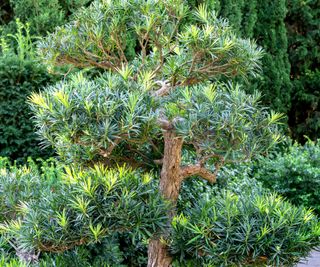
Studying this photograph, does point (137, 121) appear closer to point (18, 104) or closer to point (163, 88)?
point (163, 88)

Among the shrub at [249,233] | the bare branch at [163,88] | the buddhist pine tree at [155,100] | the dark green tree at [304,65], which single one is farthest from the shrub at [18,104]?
the dark green tree at [304,65]

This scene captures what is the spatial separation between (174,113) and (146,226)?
548 millimetres

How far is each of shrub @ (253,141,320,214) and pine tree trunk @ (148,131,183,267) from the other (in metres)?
4.09

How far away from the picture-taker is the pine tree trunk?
125 inches

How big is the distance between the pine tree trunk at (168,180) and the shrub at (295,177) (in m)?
4.09

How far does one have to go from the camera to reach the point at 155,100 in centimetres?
296

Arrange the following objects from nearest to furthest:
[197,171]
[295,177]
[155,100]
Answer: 1. [155,100]
2. [197,171]
3. [295,177]

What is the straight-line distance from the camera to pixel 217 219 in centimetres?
295

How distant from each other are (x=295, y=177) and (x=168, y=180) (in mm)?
4444

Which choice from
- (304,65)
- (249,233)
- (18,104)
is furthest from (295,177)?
(249,233)

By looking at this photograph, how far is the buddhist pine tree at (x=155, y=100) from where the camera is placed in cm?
280

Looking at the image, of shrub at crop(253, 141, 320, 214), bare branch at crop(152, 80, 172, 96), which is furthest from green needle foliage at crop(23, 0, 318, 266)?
shrub at crop(253, 141, 320, 214)

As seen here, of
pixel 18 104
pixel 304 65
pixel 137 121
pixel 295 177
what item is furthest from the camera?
pixel 304 65

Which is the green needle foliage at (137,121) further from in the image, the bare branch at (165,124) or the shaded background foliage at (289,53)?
the shaded background foliage at (289,53)
